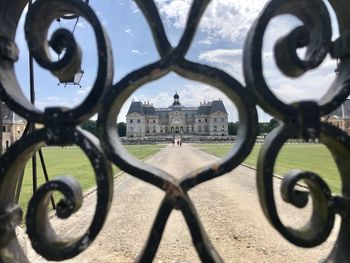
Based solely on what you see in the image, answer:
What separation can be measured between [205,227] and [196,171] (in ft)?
15.2

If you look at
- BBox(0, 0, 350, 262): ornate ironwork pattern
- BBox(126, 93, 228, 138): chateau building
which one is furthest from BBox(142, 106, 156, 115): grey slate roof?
BBox(0, 0, 350, 262): ornate ironwork pattern

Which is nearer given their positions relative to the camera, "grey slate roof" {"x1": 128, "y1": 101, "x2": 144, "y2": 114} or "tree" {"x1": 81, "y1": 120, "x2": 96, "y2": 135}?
"tree" {"x1": 81, "y1": 120, "x2": 96, "y2": 135}

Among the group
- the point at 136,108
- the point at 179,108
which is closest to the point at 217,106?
the point at 179,108

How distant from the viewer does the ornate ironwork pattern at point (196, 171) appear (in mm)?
1341

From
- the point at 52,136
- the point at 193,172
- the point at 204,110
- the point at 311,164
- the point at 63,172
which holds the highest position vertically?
the point at 204,110

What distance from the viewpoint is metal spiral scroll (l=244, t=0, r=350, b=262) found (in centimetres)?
134

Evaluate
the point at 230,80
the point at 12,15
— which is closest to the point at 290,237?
the point at 230,80

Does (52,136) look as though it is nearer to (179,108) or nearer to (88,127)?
(88,127)

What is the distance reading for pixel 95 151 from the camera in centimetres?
135

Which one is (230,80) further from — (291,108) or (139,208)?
(139,208)

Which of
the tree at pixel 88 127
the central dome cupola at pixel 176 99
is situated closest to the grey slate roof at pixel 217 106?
the central dome cupola at pixel 176 99

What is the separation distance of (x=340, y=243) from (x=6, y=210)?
152cm

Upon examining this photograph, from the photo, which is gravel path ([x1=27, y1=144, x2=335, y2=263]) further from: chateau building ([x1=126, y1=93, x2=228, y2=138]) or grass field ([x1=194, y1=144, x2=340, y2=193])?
chateau building ([x1=126, y1=93, x2=228, y2=138])

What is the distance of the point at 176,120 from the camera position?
116m
